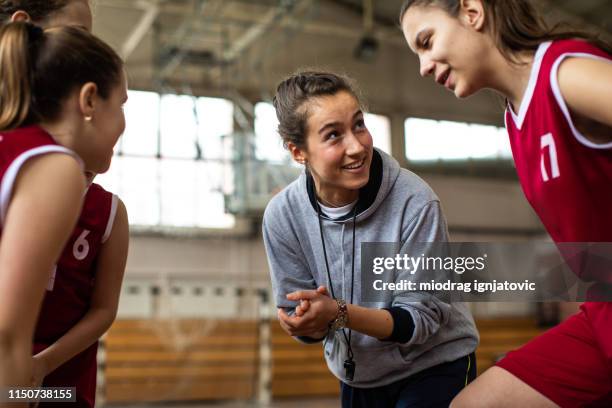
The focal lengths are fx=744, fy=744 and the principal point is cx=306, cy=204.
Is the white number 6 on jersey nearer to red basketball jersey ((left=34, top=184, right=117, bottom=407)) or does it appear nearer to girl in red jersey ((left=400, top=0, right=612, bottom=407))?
red basketball jersey ((left=34, top=184, right=117, bottom=407))

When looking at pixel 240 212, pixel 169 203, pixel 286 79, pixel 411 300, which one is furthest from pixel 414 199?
pixel 169 203

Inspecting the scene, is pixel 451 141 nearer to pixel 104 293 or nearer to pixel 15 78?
pixel 104 293

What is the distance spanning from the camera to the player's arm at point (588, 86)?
1480 millimetres

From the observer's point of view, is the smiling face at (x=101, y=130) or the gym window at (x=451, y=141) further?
the gym window at (x=451, y=141)

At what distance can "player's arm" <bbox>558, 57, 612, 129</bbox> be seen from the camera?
148 centimetres

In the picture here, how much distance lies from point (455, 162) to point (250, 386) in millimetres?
6090

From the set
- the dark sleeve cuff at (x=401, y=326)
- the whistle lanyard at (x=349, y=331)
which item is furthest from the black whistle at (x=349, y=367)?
the dark sleeve cuff at (x=401, y=326)

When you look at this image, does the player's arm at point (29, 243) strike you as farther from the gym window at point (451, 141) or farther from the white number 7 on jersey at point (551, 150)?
the gym window at point (451, 141)

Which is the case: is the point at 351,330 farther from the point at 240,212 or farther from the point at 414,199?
the point at 240,212

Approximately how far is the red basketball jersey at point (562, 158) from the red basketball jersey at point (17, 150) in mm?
1024

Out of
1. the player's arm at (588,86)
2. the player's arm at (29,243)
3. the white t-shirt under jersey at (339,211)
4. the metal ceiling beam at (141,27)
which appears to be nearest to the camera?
the player's arm at (29,243)

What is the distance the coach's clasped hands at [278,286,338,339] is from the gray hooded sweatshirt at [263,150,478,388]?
227 mm

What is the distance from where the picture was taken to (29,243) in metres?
1.30

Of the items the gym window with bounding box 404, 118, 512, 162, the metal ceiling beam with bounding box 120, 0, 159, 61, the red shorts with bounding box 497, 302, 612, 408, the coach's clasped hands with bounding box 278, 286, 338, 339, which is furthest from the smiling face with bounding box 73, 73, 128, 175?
the gym window with bounding box 404, 118, 512, 162
